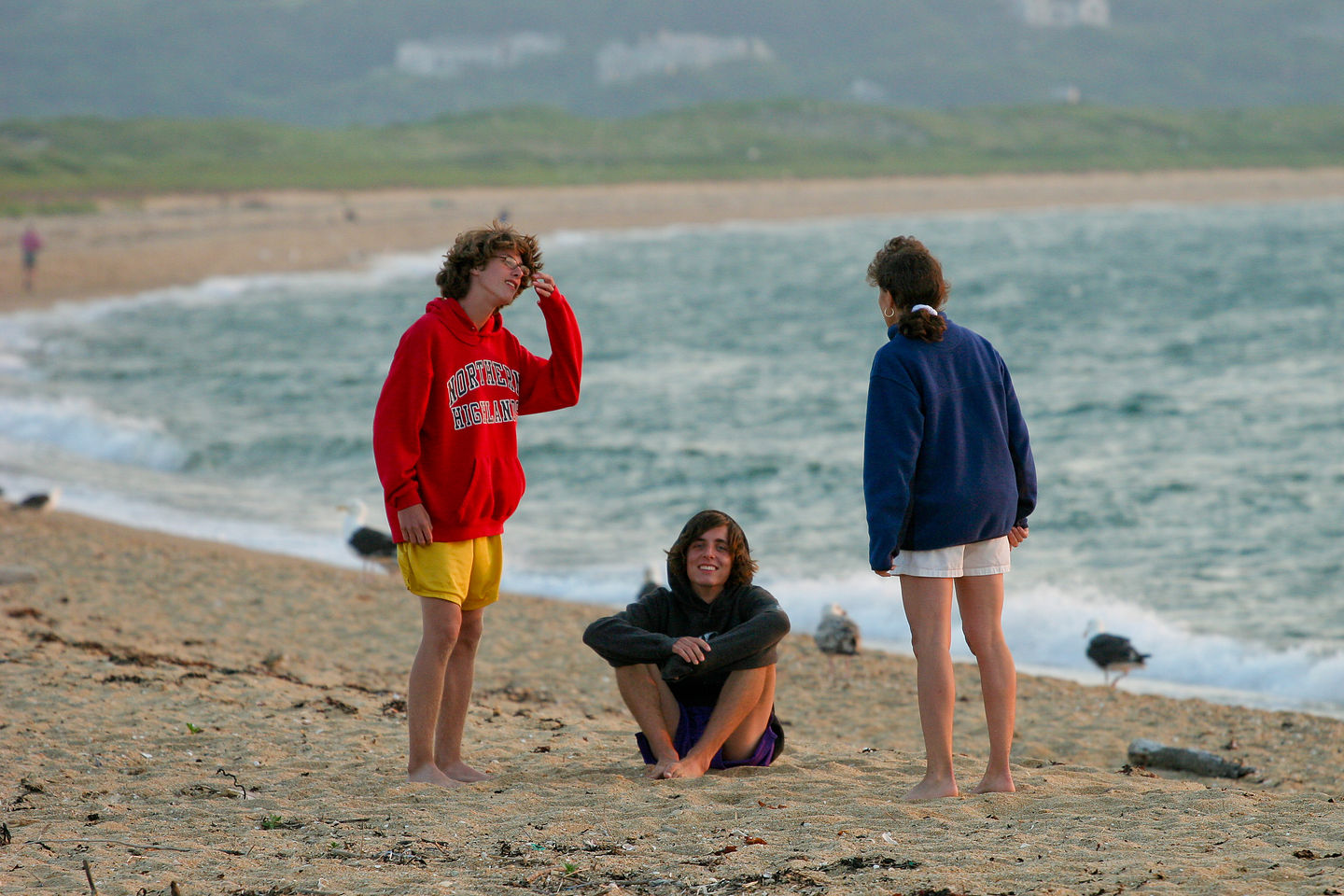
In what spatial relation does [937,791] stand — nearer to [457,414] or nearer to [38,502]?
[457,414]

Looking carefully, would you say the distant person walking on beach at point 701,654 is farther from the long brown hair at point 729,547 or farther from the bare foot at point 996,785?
the bare foot at point 996,785

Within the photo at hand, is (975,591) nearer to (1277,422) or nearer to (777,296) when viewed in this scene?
(1277,422)

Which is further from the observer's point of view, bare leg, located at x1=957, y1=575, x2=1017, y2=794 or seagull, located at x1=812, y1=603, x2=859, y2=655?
seagull, located at x1=812, y1=603, x2=859, y2=655

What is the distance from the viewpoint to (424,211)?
193ft

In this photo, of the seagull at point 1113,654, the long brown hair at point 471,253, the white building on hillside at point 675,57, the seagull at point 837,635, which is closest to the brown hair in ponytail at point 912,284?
the long brown hair at point 471,253

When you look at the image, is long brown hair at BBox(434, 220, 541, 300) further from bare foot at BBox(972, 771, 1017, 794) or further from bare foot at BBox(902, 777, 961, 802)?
bare foot at BBox(972, 771, 1017, 794)

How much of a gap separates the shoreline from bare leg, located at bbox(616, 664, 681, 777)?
28944mm

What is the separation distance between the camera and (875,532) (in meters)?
4.57

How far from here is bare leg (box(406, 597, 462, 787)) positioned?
5.03 m

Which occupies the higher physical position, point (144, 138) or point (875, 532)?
point (144, 138)

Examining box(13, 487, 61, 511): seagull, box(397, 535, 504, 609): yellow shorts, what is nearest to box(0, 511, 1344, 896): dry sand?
box(397, 535, 504, 609): yellow shorts

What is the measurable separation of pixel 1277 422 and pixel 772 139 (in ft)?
290

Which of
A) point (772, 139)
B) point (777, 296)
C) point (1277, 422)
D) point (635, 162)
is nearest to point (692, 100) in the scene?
point (772, 139)

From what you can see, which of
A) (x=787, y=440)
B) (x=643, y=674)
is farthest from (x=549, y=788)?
(x=787, y=440)
